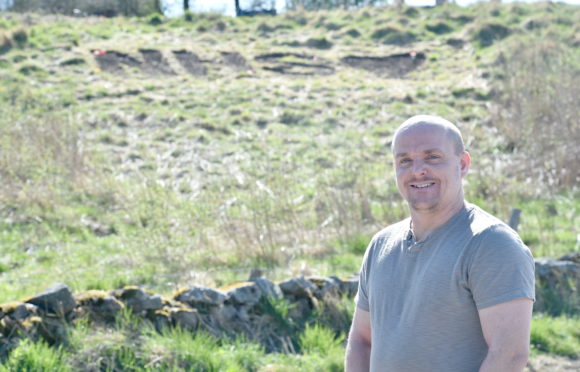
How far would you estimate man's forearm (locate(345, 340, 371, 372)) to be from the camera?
3070mm

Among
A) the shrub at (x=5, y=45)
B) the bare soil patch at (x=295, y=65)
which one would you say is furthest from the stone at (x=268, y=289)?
the shrub at (x=5, y=45)

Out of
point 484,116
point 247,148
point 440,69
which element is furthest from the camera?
point 440,69

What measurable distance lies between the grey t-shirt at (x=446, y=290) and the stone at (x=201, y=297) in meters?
3.99

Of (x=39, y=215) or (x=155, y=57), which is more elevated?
(x=155, y=57)

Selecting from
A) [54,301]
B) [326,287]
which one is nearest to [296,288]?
[326,287]

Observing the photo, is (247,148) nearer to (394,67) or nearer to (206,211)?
(206,211)

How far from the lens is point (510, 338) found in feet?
7.88

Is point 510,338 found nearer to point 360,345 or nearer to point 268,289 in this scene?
point 360,345

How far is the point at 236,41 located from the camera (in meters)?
27.3

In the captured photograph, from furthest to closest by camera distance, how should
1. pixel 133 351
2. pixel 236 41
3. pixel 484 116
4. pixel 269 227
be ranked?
pixel 236 41, pixel 484 116, pixel 269 227, pixel 133 351

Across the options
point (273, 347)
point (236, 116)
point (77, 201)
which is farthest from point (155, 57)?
point (273, 347)

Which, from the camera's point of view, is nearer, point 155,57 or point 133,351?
point 133,351

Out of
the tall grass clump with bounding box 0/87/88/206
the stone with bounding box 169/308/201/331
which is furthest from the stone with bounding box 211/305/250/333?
the tall grass clump with bounding box 0/87/88/206

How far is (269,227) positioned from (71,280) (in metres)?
2.63
